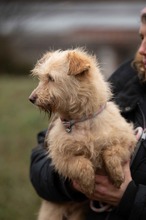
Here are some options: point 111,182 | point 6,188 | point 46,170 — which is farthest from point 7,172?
point 111,182

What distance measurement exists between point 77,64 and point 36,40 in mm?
27416

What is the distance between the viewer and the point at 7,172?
22.9 feet

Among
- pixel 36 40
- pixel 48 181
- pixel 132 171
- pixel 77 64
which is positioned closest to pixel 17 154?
pixel 48 181

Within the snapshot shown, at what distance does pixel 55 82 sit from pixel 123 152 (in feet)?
1.76

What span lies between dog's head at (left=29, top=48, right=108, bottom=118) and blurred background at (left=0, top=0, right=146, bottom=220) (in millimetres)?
3940

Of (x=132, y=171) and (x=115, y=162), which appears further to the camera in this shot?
(x=132, y=171)

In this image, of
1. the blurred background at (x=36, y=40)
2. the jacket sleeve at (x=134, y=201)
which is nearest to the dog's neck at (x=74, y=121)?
the jacket sleeve at (x=134, y=201)

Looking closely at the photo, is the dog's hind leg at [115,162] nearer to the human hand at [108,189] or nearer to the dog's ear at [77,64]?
the human hand at [108,189]

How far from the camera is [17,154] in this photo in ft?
25.5

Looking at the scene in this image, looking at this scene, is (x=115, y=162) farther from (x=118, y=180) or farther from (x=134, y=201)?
(x=134, y=201)

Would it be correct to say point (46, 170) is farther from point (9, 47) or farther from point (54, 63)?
point (9, 47)

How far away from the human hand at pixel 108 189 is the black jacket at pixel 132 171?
30 mm

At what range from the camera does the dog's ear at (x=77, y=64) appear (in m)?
3.23

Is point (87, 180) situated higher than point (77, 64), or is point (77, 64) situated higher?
point (77, 64)
